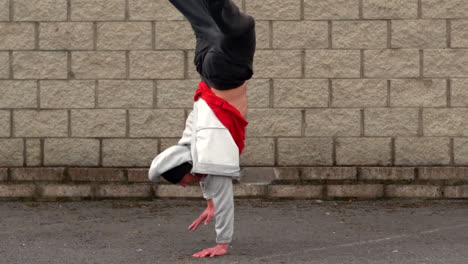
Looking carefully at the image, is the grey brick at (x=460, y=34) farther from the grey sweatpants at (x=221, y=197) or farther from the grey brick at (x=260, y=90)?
the grey sweatpants at (x=221, y=197)

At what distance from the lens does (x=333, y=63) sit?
784 cm

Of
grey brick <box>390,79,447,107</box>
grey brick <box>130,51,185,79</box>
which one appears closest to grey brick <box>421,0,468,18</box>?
grey brick <box>390,79,447,107</box>

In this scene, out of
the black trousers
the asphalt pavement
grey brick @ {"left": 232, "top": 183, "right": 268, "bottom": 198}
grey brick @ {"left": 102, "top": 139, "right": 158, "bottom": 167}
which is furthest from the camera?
grey brick @ {"left": 102, "top": 139, "right": 158, "bottom": 167}

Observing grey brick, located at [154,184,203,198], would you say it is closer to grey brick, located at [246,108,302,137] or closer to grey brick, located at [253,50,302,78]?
grey brick, located at [246,108,302,137]

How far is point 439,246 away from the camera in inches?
224

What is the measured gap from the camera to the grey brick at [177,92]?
793 centimetres

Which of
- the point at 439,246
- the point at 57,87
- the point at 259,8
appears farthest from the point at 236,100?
the point at 57,87

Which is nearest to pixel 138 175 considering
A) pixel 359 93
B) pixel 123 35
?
pixel 123 35

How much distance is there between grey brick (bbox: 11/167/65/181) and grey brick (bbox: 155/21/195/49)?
1.63m

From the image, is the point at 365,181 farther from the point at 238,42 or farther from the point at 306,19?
the point at 238,42

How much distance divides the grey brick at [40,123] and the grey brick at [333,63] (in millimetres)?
2469

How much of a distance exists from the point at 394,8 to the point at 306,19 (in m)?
0.85

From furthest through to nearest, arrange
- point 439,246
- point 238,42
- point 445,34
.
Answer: point 445,34
point 439,246
point 238,42

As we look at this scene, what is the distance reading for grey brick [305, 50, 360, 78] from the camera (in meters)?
7.83
